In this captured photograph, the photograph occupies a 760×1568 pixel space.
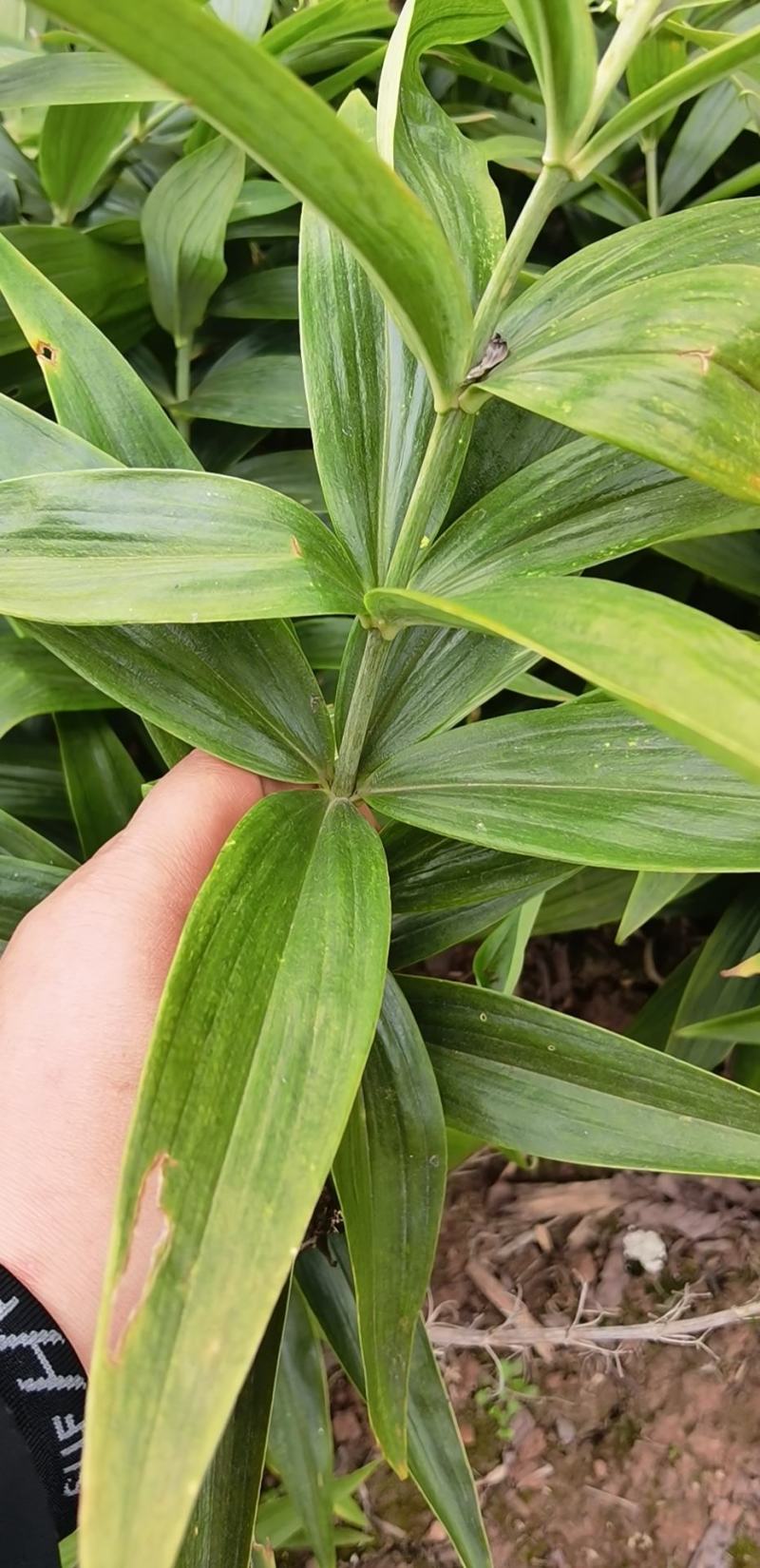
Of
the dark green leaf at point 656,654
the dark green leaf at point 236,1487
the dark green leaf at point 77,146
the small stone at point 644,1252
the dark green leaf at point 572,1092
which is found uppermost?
the dark green leaf at point 77,146

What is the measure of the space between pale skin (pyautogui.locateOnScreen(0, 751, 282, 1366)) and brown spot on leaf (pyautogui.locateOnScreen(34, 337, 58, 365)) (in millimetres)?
271

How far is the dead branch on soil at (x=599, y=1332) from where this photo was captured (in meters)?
0.94

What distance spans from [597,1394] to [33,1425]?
2.25 feet

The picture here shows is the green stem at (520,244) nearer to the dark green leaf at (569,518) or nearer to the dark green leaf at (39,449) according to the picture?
the dark green leaf at (569,518)

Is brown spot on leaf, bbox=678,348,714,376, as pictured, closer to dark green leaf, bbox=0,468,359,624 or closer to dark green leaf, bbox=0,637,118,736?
dark green leaf, bbox=0,468,359,624

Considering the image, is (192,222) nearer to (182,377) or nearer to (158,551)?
(182,377)

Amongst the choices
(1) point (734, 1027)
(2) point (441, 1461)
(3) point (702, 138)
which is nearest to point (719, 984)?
(1) point (734, 1027)

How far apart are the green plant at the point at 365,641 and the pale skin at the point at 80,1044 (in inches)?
3.7

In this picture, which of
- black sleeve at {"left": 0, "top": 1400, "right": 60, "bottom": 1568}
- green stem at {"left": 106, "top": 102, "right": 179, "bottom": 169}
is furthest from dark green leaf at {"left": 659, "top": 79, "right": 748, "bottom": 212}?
black sleeve at {"left": 0, "top": 1400, "right": 60, "bottom": 1568}

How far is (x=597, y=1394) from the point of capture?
94cm

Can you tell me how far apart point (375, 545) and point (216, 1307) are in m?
0.36

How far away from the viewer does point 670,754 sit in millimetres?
475

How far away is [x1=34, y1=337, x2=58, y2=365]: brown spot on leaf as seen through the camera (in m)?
0.53

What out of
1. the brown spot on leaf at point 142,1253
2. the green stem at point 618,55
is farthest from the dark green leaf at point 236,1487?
the green stem at point 618,55
